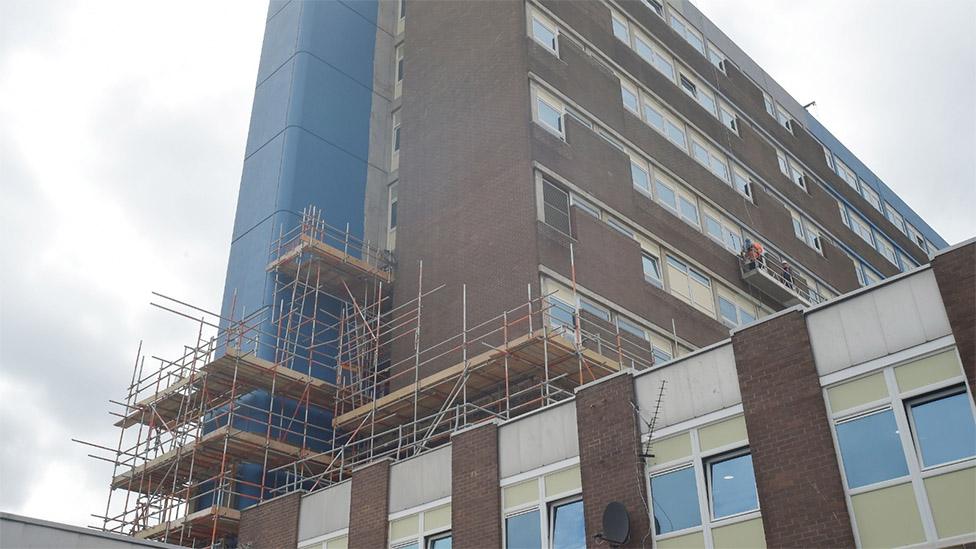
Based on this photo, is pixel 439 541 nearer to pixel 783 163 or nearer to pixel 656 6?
→ pixel 656 6

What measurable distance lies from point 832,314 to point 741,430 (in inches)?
91.4

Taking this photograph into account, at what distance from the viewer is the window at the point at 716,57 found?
43.4 m

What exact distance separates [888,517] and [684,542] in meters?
3.25

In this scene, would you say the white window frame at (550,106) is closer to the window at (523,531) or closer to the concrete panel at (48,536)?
the window at (523,531)

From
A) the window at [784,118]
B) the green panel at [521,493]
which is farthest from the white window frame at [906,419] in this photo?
the window at [784,118]

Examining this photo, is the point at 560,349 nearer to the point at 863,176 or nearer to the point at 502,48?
the point at 502,48

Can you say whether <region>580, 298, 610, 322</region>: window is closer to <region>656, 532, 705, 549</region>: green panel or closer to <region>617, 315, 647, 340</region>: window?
<region>617, 315, 647, 340</region>: window

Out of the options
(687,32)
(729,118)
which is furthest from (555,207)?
(687,32)

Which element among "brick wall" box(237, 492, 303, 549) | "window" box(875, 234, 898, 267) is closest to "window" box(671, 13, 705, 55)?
"window" box(875, 234, 898, 267)

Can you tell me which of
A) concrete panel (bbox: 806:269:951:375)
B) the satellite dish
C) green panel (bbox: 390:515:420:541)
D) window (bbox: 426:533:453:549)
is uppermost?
concrete panel (bbox: 806:269:951:375)

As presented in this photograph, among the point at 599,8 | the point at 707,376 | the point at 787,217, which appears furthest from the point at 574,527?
the point at 787,217

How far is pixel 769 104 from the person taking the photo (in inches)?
1823

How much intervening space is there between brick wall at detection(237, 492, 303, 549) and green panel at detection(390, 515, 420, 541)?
3.15 metres

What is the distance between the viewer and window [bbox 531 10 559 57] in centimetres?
3189
